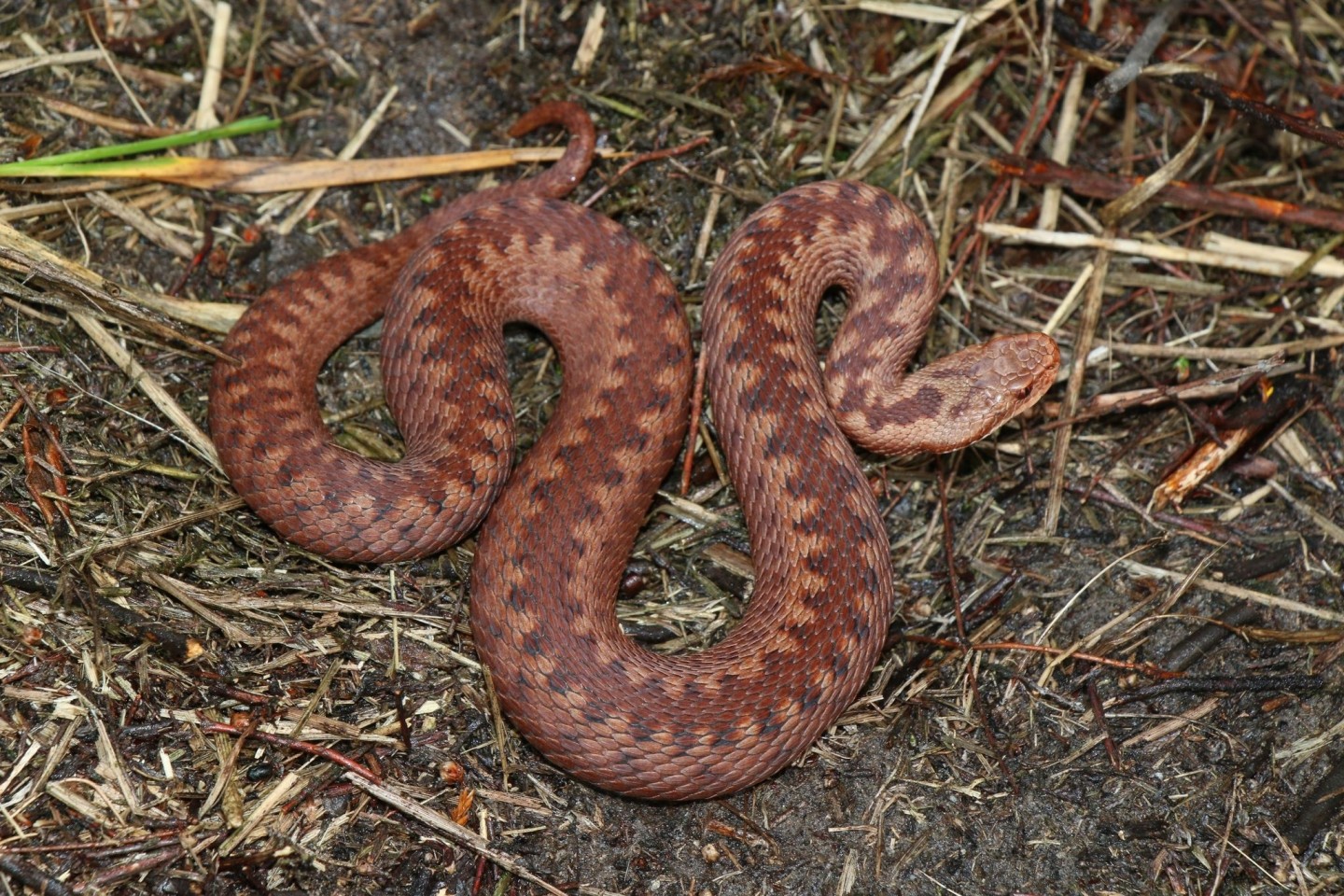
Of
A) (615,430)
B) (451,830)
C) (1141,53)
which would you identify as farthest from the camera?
(1141,53)

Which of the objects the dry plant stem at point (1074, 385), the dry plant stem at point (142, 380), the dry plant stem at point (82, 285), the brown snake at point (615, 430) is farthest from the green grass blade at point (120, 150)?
the dry plant stem at point (1074, 385)

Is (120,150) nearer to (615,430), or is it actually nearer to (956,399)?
(615,430)

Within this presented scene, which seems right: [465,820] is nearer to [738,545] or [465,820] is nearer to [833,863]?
[833,863]

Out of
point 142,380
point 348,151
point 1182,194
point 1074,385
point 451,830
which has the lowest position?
point 451,830

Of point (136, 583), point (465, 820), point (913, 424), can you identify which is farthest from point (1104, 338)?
point (136, 583)

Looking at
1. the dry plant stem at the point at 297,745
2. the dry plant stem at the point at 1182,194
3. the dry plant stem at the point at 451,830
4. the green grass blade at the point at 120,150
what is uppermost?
the green grass blade at the point at 120,150

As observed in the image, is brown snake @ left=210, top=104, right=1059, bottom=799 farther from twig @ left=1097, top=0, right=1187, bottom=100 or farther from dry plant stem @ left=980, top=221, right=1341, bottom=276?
twig @ left=1097, top=0, right=1187, bottom=100

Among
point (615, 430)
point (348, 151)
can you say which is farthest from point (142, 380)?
point (615, 430)

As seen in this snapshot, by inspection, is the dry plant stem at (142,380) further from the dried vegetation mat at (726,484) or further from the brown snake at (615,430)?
the brown snake at (615,430)
